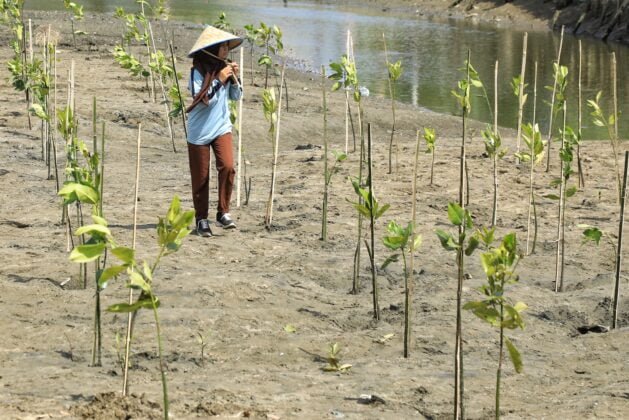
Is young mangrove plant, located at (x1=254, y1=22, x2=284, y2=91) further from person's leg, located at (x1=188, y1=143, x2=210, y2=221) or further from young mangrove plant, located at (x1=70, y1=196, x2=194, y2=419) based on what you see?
young mangrove plant, located at (x1=70, y1=196, x2=194, y2=419)

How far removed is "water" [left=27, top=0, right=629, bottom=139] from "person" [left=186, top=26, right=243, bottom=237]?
5.33m

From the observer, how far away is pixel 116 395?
4078 mm

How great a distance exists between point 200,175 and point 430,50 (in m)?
17.0

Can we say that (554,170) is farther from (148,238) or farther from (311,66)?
(311,66)

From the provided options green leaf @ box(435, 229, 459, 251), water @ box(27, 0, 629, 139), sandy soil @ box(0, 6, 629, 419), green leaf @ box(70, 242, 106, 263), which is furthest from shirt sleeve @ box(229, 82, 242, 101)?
water @ box(27, 0, 629, 139)

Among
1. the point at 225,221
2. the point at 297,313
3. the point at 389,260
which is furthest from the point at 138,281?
the point at 225,221

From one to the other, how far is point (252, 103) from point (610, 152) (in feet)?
17.2

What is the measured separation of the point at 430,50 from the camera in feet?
77.7

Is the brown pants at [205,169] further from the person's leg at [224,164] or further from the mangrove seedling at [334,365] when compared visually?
the mangrove seedling at [334,365]

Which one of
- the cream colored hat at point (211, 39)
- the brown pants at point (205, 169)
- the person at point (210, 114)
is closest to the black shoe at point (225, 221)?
the person at point (210, 114)

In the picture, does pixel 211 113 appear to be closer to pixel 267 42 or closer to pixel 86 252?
pixel 86 252

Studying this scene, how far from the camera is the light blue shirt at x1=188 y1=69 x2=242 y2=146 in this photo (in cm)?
728

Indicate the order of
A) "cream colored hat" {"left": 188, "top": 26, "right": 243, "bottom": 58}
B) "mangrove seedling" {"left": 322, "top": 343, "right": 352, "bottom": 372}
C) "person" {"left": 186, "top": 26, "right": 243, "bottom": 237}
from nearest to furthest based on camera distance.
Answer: "mangrove seedling" {"left": 322, "top": 343, "right": 352, "bottom": 372} → "cream colored hat" {"left": 188, "top": 26, "right": 243, "bottom": 58} → "person" {"left": 186, "top": 26, "right": 243, "bottom": 237}

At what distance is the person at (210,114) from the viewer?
23.7 feet
